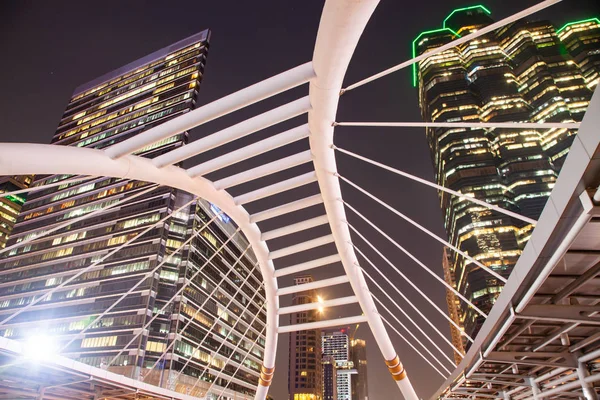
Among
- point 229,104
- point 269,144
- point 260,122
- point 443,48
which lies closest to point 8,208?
point 269,144

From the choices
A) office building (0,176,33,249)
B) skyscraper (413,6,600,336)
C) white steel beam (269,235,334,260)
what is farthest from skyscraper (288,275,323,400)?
white steel beam (269,235,334,260)

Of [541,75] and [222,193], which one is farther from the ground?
[541,75]

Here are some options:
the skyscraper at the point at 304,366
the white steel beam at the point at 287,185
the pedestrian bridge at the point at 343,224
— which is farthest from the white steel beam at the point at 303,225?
the skyscraper at the point at 304,366

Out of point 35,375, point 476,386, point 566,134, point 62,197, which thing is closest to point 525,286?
point 476,386

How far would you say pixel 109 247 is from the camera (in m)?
79.7

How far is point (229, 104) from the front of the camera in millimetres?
7777

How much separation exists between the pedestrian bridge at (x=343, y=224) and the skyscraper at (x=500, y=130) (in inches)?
3681

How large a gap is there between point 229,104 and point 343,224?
7165 mm

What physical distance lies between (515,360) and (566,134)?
417 feet

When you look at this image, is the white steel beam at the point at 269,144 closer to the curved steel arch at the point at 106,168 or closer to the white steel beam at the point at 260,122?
the white steel beam at the point at 260,122

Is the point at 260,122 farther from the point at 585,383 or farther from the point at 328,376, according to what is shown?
the point at 328,376

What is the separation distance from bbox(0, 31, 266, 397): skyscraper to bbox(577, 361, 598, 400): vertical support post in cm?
4510

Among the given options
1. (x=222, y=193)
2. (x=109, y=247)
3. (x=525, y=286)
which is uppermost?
(x=109, y=247)

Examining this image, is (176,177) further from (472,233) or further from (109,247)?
(472,233)
